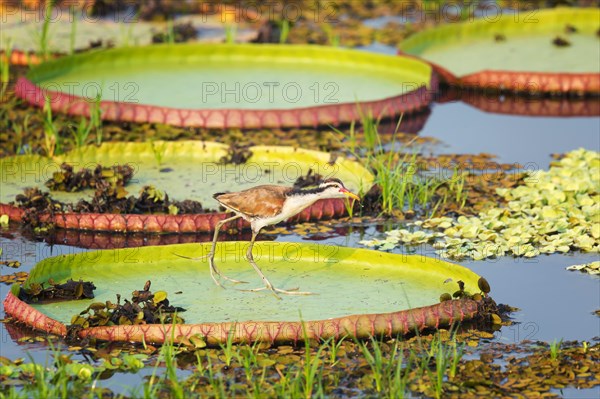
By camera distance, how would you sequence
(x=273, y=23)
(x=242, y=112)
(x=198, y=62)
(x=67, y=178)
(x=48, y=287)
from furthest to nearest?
(x=273, y=23) → (x=198, y=62) → (x=242, y=112) → (x=67, y=178) → (x=48, y=287)

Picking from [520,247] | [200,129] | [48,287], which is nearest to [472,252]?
[520,247]

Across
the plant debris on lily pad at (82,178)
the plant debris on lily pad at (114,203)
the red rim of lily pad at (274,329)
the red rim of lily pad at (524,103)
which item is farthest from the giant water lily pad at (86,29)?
the red rim of lily pad at (274,329)

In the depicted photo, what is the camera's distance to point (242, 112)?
11133 mm

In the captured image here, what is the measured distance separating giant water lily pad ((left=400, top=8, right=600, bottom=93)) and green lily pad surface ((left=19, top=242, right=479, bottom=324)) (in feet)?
16.8

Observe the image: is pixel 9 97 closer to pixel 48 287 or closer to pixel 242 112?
pixel 242 112

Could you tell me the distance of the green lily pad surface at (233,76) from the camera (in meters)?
Answer: 11.9

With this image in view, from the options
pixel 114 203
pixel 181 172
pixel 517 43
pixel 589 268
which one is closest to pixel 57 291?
pixel 114 203

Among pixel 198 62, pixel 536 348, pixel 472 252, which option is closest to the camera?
pixel 536 348

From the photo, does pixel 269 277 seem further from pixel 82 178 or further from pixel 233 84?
pixel 233 84

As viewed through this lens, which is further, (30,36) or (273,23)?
(273,23)

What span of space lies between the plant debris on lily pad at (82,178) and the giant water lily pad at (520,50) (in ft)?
14.2

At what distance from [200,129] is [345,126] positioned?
4.41ft

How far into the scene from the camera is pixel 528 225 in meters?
8.84

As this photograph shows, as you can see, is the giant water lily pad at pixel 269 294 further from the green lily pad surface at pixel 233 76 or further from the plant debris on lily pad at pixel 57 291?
the green lily pad surface at pixel 233 76
